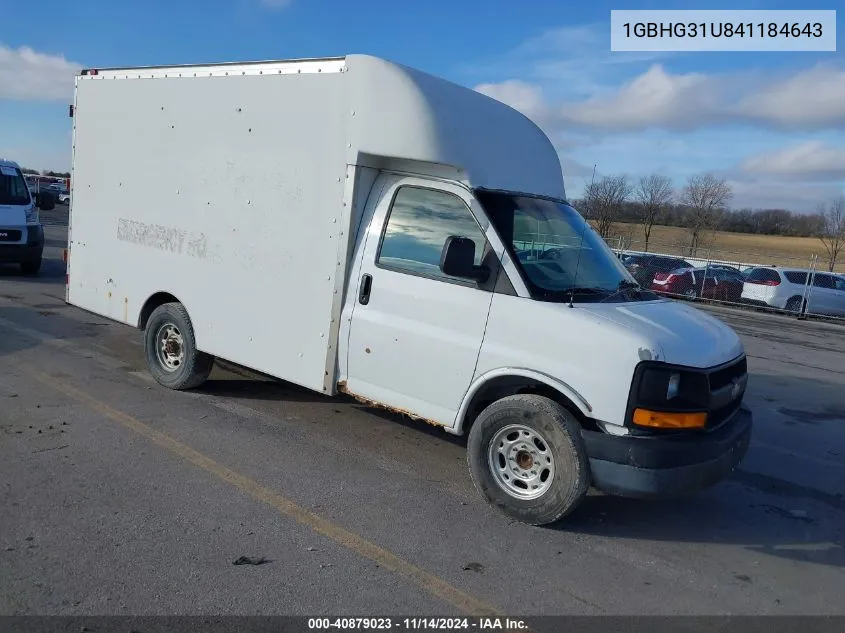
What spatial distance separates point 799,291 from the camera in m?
20.9

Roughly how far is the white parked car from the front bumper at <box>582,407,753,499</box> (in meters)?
18.8

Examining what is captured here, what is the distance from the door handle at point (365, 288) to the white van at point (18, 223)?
1204cm

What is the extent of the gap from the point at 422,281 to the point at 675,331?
1.73 meters

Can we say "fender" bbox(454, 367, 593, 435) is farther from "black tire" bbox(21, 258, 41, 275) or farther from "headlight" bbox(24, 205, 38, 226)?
"black tire" bbox(21, 258, 41, 275)

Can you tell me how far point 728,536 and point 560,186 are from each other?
3.04 meters

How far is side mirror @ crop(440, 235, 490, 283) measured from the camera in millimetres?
4668

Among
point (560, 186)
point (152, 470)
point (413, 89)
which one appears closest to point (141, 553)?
point (152, 470)

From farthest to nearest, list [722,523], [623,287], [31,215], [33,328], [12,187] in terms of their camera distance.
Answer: [12,187] < [31,215] < [33,328] < [623,287] < [722,523]

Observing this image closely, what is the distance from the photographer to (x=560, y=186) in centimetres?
611

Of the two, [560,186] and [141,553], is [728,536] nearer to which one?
[560,186]

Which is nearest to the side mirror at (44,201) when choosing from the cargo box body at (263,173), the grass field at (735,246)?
the cargo box body at (263,173)

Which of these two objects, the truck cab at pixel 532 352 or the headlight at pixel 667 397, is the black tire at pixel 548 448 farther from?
the headlight at pixel 667 397

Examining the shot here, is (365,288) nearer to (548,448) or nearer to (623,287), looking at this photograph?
(548,448)

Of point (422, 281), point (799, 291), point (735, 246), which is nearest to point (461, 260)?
point (422, 281)
